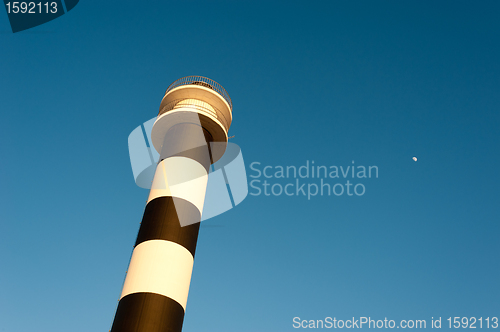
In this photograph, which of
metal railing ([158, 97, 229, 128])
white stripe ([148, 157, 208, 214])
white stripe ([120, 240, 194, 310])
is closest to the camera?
white stripe ([120, 240, 194, 310])

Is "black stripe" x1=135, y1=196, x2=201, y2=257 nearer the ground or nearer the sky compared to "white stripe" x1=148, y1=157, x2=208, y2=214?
nearer the ground

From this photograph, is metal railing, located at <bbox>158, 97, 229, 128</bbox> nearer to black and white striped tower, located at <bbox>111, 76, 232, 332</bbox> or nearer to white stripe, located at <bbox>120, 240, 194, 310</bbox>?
black and white striped tower, located at <bbox>111, 76, 232, 332</bbox>

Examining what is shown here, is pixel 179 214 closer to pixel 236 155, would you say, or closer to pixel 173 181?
pixel 173 181

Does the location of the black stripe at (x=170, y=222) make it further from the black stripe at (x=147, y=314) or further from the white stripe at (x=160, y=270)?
the black stripe at (x=147, y=314)

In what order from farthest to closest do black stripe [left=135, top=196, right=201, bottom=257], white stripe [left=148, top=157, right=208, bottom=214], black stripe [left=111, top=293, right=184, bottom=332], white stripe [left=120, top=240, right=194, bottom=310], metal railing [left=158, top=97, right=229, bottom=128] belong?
metal railing [left=158, top=97, right=229, bottom=128] < white stripe [left=148, top=157, right=208, bottom=214] < black stripe [left=135, top=196, right=201, bottom=257] < white stripe [left=120, top=240, right=194, bottom=310] < black stripe [left=111, top=293, right=184, bottom=332]

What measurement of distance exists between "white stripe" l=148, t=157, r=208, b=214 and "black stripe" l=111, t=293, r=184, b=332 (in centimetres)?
456

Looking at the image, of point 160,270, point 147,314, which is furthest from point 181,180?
point 147,314

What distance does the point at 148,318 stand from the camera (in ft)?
45.5

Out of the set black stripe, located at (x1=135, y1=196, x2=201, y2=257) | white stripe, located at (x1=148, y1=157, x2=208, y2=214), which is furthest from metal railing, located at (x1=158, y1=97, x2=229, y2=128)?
black stripe, located at (x1=135, y1=196, x2=201, y2=257)

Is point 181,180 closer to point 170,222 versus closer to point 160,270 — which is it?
point 170,222

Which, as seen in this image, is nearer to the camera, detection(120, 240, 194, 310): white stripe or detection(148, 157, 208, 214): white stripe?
detection(120, 240, 194, 310): white stripe

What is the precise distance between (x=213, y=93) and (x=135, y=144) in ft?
16.7

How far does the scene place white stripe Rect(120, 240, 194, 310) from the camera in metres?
14.8

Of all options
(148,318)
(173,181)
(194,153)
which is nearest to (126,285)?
(148,318)
